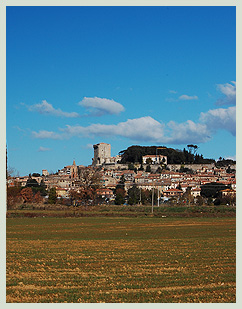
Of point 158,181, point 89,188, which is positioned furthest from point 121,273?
point 158,181

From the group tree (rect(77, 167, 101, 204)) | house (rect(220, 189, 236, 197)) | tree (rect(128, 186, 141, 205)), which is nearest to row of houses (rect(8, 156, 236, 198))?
house (rect(220, 189, 236, 197))

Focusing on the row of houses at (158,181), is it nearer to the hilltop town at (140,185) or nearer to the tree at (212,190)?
the hilltop town at (140,185)

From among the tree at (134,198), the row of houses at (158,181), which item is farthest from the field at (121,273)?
the row of houses at (158,181)

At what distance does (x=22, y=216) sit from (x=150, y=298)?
1752 inches

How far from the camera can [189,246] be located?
2228 centimetres

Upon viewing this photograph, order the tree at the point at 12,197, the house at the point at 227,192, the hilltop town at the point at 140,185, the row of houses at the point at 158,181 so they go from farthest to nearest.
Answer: the row of houses at the point at 158,181
the house at the point at 227,192
the hilltop town at the point at 140,185
the tree at the point at 12,197

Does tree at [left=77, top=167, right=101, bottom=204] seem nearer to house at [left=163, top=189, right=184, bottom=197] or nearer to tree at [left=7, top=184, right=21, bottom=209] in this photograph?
tree at [left=7, top=184, right=21, bottom=209]

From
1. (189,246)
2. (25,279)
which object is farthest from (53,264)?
(189,246)

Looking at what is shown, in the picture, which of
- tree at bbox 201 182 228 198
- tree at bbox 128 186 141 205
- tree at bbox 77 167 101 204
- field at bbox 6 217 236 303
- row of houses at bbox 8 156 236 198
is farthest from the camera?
row of houses at bbox 8 156 236 198

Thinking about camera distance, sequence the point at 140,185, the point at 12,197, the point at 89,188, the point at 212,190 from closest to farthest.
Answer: the point at 12,197
the point at 89,188
the point at 212,190
the point at 140,185

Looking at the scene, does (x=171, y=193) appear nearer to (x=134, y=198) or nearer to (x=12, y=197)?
(x=134, y=198)

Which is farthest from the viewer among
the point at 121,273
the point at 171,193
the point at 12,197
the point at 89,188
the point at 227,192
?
the point at 171,193

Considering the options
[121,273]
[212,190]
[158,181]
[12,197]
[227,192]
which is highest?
[158,181]

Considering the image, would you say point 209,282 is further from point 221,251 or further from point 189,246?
point 189,246
